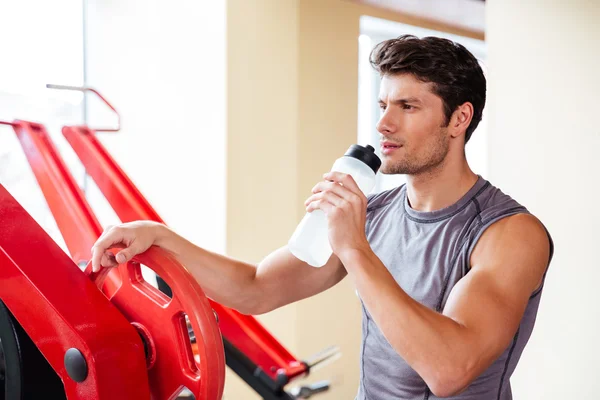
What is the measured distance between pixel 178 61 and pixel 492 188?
1980mm

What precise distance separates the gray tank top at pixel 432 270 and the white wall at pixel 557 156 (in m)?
1.03

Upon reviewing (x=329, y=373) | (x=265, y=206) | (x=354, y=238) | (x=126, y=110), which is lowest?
(x=329, y=373)

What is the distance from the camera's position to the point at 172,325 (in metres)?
1.10

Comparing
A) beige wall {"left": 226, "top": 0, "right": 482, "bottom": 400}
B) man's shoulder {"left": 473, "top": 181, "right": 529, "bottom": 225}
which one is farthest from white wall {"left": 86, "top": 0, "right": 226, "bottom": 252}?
man's shoulder {"left": 473, "top": 181, "right": 529, "bottom": 225}

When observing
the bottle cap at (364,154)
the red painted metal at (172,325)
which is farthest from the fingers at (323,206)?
the red painted metal at (172,325)

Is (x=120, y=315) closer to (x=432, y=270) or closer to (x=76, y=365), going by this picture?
(x=76, y=365)

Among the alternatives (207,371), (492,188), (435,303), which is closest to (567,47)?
(492,188)

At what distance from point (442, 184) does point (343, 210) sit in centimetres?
40

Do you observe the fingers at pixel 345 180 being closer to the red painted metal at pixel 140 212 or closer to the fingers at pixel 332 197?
the fingers at pixel 332 197

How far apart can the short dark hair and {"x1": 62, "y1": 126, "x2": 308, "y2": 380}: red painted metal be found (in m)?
0.78

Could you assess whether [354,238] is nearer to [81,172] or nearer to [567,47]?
[567,47]

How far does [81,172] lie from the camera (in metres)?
3.29

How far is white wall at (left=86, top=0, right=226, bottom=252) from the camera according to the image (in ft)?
9.86

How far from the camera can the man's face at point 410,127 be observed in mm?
1406
